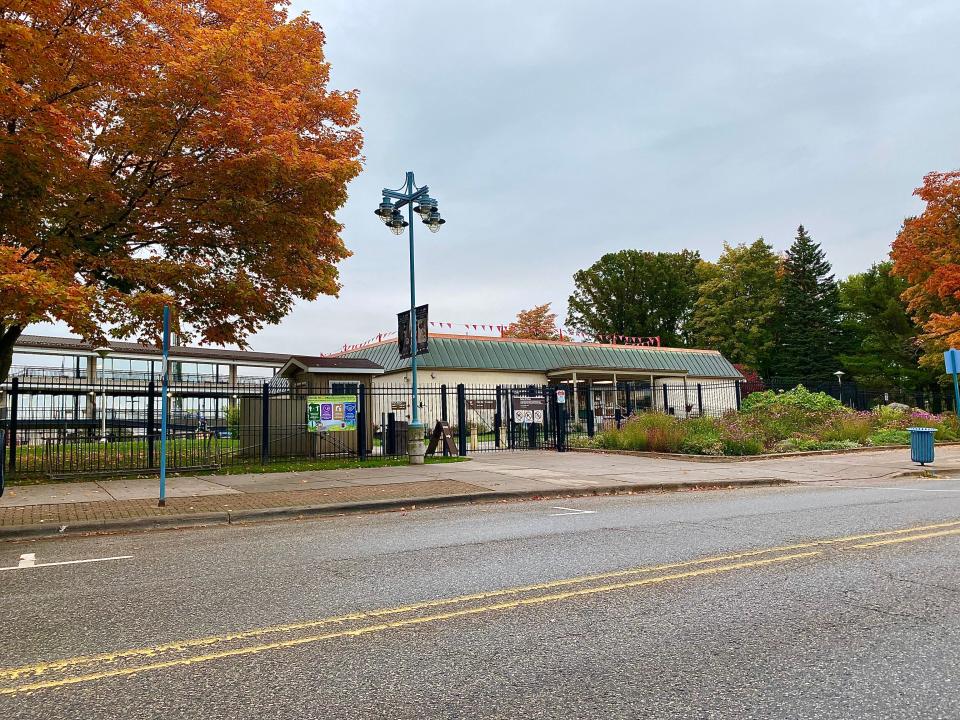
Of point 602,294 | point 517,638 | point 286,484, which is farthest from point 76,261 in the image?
point 602,294

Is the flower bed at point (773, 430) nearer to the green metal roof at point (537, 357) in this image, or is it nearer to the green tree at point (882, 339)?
the green metal roof at point (537, 357)

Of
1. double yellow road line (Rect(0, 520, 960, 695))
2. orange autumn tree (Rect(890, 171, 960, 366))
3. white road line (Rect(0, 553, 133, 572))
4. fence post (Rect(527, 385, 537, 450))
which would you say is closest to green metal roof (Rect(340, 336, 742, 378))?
fence post (Rect(527, 385, 537, 450))

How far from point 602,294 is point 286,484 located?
55.7 m

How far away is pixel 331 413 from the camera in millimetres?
17375

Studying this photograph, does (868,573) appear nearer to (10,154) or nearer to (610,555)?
(610,555)

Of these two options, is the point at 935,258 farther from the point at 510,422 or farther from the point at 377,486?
the point at 377,486

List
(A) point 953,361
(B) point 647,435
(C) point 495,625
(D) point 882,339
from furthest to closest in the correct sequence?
1. (D) point 882,339
2. (B) point 647,435
3. (A) point 953,361
4. (C) point 495,625

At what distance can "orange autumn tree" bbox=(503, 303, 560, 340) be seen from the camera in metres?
66.4

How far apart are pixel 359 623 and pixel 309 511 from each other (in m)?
6.05

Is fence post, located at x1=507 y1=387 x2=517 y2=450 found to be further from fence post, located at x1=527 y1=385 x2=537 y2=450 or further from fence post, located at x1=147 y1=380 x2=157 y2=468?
fence post, located at x1=147 y1=380 x2=157 y2=468

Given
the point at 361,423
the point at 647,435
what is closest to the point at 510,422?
the point at 647,435

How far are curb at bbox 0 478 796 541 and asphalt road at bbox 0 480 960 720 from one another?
0.74 metres

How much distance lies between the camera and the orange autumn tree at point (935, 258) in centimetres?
3200

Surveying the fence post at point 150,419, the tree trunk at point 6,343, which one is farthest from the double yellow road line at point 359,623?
the tree trunk at point 6,343
